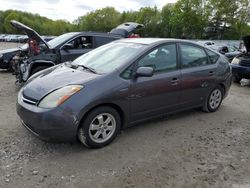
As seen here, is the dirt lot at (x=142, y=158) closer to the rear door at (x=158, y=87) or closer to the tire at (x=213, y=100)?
the rear door at (x=158, y=87)

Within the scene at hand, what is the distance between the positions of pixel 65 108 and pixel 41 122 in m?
0.35

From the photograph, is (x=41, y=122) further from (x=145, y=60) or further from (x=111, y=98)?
(x=145, y=60)

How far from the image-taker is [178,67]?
4668 mm

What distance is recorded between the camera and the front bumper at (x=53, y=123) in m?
3.41

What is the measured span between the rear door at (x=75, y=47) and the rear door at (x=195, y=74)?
370cm

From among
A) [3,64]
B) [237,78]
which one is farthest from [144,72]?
[3,64]

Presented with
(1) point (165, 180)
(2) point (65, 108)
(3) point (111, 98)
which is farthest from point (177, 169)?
(2) point (65, 108)

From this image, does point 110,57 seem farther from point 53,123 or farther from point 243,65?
point 243,65

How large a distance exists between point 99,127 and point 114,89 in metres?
0.57

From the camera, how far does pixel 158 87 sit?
4309 millimetres

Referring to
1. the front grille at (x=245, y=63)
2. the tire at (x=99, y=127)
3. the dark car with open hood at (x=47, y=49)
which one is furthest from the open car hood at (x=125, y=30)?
the tire at (x=99, y=127)

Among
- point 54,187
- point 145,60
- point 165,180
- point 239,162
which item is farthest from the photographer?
point 145,60

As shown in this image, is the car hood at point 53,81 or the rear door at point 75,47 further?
the rear door at point 75,47

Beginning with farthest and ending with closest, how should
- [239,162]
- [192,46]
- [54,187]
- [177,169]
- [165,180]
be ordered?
1. [192,46]
2. [239,162]
3. [177,169]
4. [165,180]
5. [54,187]
